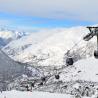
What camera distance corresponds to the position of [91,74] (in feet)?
330

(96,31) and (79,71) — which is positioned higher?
(96,31)

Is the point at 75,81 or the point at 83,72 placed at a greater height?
the point at 83,72

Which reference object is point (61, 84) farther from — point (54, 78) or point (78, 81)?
point (54, 78)

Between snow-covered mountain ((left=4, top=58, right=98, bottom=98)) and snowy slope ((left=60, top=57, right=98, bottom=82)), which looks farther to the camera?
snowy slope ((left=60, top=57, right=98, bottom=82))

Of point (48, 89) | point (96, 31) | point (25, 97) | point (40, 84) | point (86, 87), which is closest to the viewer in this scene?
point (25, 97)

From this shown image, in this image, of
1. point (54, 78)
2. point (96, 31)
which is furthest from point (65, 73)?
point (96, 31)

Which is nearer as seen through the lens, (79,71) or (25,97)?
(25,97)

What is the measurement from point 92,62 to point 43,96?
165 feet

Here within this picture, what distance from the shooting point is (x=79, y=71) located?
355ft

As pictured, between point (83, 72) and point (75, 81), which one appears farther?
point (83, 72)

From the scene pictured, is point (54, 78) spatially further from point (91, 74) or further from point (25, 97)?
point (25, 97)

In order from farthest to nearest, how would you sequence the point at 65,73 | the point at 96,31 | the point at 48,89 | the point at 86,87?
the point at 65,73, the point at 48,89, the point at 86,87, the point at 96,31

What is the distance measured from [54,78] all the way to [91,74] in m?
13.1

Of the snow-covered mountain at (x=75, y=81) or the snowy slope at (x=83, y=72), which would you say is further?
the snowy slope at (x=83, y=72)
